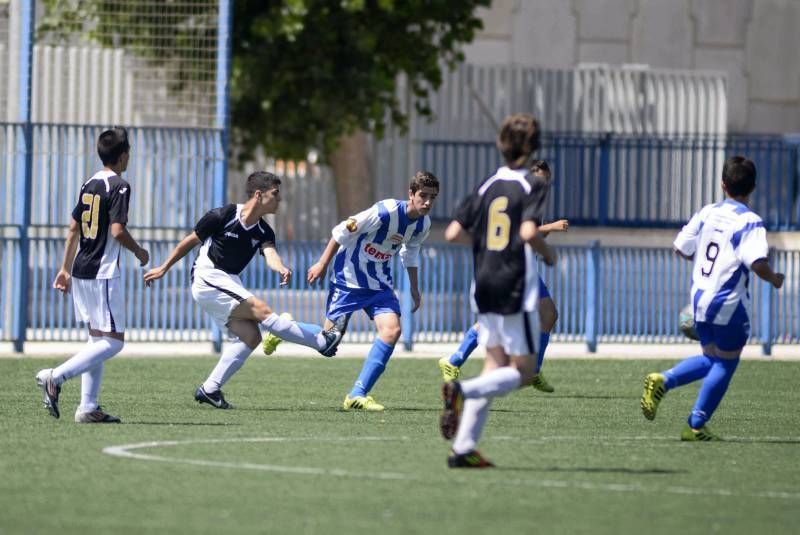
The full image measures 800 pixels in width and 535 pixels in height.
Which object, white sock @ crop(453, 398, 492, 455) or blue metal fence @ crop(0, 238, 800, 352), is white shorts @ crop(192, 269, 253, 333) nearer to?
white sock @ crop(453, 398, 492, 455)

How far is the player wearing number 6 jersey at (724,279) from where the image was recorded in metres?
11.3

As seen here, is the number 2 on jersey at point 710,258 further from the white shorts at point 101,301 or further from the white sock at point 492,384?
the white shorts at point 101,301

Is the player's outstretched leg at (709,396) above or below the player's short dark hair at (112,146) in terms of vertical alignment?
below

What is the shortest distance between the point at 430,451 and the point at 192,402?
4105mm

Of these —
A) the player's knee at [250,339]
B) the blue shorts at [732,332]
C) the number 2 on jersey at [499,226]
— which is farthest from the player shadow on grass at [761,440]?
the player's knee at [250,339]

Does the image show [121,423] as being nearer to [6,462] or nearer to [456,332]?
[6,462]

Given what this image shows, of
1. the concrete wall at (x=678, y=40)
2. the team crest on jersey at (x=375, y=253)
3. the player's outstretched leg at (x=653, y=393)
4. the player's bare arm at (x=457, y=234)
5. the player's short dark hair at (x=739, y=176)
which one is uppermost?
the concrete wall at (x=678, y=40)

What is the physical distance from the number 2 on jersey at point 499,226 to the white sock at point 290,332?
397 cm

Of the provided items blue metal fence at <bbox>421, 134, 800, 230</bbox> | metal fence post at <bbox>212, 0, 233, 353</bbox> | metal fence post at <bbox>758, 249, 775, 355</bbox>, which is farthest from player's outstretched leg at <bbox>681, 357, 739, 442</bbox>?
blue metal fence at <bbox>421, 134, 800, 230</bbox>

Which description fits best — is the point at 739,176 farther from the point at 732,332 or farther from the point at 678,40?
the point at 678,40

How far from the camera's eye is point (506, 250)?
947 centimetres

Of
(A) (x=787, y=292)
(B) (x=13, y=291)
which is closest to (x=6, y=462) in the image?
(B) (x=13, y=291)

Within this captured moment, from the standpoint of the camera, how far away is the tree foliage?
27312 mm

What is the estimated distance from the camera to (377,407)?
13391 millimetres
